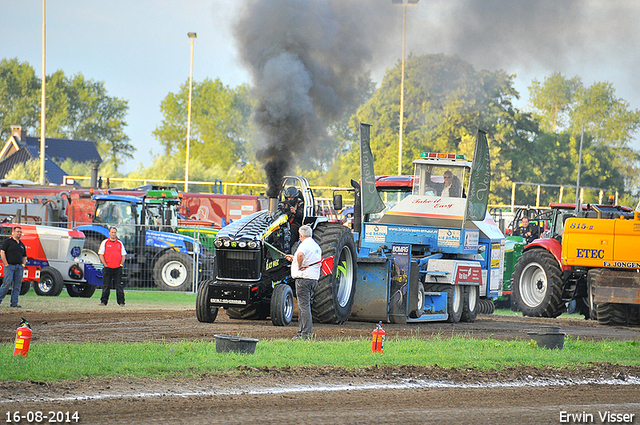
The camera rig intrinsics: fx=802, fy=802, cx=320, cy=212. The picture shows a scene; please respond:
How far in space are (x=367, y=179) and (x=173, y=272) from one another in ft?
30.3

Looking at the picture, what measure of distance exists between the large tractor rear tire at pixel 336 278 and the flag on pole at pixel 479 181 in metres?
2.56

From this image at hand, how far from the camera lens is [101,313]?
1515 centimetres

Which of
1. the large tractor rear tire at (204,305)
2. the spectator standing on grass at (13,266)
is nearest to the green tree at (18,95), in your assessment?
the spectator standing on grass at (13,266)

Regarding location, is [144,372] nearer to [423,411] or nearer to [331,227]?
[423,411]

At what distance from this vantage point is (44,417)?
20.3 ft

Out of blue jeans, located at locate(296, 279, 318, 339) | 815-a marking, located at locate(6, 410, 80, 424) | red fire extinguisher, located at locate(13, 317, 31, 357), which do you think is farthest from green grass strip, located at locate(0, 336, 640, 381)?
815-a marking, located at locate(6, 410, 80, 424)

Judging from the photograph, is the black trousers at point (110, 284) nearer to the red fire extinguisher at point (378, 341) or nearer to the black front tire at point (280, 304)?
the black front tire at point (280, 304)

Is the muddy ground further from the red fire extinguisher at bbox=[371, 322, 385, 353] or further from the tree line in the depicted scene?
the tree line

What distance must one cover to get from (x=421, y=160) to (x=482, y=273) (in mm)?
2630

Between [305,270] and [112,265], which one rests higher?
[305,270]

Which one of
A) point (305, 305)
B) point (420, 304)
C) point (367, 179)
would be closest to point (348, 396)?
point (305, 305)

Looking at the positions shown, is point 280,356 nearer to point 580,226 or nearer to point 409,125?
point 580,226

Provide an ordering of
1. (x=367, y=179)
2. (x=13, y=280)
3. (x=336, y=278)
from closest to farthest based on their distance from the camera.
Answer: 1. (x=336, y=278)
2. (x=367, y=179)
3. (x=13, y=280)

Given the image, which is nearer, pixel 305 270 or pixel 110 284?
pixel 305 270
